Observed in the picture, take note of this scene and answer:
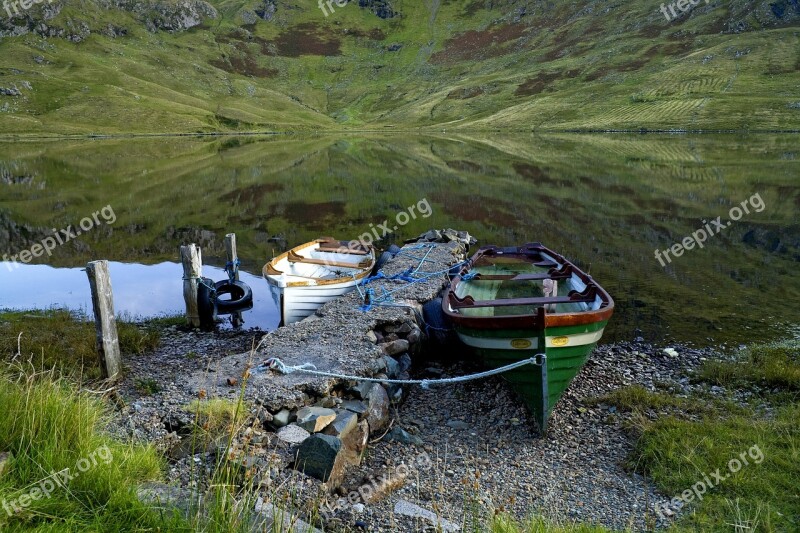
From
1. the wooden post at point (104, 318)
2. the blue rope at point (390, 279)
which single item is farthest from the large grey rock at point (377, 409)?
the wooden post at point (104, 318)

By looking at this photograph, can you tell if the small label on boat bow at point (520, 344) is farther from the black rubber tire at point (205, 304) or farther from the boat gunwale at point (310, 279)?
the black rubber tire at point (205, 304)

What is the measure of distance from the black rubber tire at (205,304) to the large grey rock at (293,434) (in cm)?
937

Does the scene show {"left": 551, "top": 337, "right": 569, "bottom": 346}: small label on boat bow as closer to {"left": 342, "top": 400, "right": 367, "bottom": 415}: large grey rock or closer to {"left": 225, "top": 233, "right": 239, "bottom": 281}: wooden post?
{"left": 342, "top": 400, "right": 367, "bottom": 415}: large grey rock

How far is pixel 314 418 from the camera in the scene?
8641 millimetres

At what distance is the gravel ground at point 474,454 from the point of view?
7.05m

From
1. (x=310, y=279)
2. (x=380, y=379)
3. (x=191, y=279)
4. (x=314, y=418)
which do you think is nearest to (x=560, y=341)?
(x=380, y=379)

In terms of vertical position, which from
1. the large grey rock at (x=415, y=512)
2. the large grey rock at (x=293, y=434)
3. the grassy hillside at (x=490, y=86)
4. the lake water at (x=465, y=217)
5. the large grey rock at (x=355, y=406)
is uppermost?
the grassy hillside at (x=490, y=86)

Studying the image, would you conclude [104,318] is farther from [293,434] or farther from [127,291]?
[127,291]

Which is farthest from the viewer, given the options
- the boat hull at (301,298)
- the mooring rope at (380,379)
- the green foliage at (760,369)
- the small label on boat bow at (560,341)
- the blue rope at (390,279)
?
the boat hull at (301,298)

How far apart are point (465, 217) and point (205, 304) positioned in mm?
20507

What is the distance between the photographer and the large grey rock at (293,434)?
315 inches

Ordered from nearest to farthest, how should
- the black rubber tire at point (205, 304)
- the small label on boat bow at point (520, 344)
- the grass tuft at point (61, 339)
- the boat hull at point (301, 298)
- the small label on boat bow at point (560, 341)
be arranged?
the small label on boat bow at point (560, 341) < the small label on boat bow at point (520, 344) < the grass tuft at point (61, 339) < the boat hull at point (301, 298) < the black rubber tire at point (205, 304)

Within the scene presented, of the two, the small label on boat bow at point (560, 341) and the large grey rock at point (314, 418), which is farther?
the small label on boat bow at point (560, 341)

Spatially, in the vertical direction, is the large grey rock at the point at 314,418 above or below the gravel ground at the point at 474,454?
above
